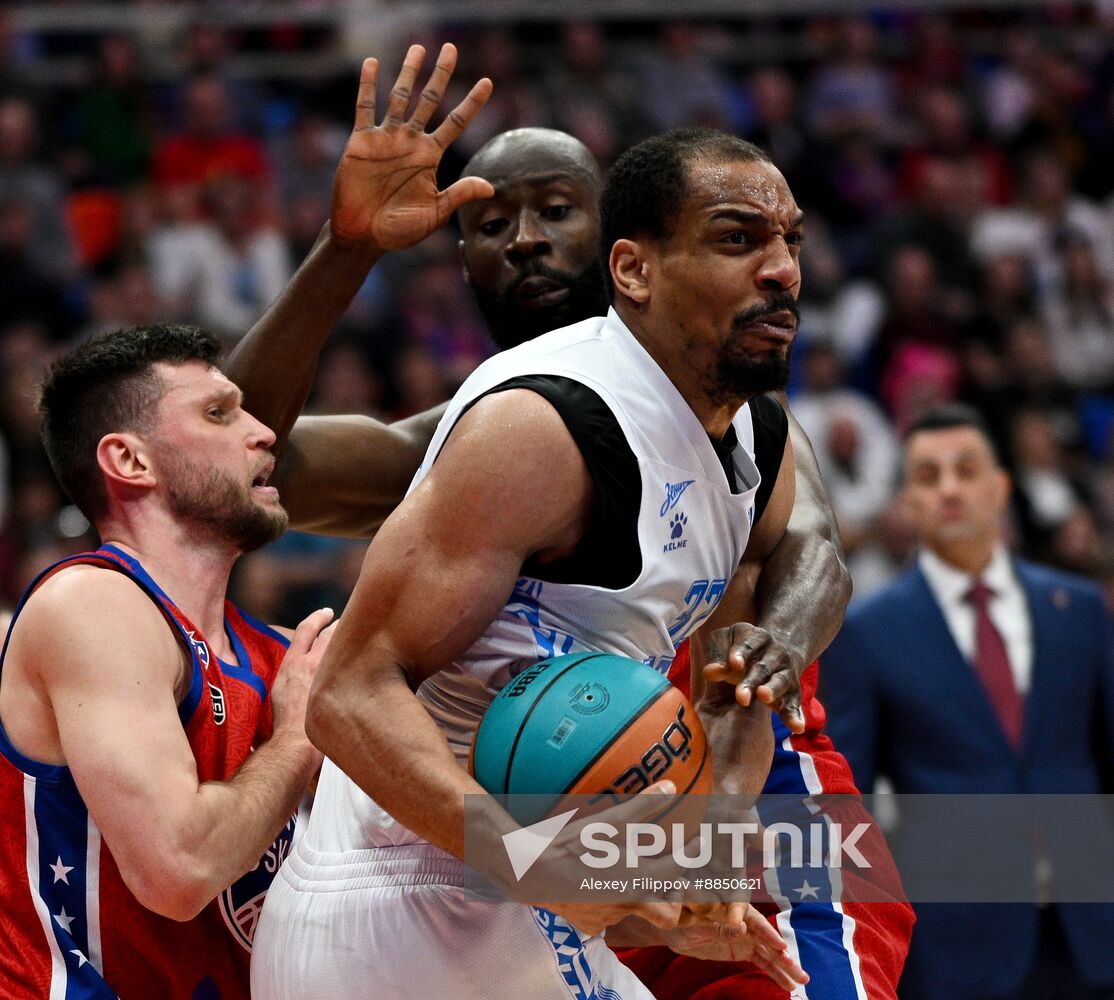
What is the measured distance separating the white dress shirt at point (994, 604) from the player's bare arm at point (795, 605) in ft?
7.82

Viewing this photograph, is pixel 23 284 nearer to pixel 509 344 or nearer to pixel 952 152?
pixel 509 344

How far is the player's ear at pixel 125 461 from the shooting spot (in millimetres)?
3904

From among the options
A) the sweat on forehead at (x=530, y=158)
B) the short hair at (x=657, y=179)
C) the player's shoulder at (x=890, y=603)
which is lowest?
the player's shoulder at (x=890, y=603)

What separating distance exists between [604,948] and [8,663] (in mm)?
1381

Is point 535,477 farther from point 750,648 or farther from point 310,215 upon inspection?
point 310,215

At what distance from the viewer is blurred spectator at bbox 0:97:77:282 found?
10609 mm

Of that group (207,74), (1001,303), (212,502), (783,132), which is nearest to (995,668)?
(212,502)

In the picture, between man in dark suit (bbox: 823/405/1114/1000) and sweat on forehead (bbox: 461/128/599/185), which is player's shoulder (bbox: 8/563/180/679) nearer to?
sweat on forehead (bbox: 461/128/599/185)

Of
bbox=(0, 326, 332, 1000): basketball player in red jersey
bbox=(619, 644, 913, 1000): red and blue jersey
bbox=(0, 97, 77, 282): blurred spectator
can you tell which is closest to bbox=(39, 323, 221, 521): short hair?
bbox=(0, 326, 332, 1000): basketball player in red jersey

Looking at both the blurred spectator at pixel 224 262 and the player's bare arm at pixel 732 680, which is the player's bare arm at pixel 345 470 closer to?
the player's bare arm at pixel 732 680

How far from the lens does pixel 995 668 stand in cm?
652

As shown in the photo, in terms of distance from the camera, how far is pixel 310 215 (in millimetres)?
10977

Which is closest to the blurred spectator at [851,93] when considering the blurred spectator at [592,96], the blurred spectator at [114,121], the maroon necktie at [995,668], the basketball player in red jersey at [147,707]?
the blurred spectator at [592,96]

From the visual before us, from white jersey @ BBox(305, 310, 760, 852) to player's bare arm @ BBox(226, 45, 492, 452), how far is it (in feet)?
2.14
